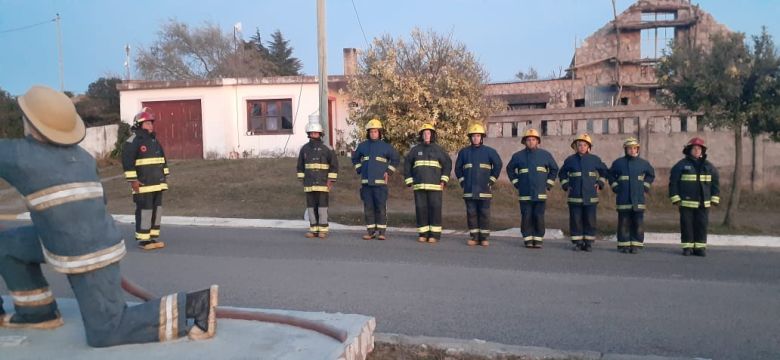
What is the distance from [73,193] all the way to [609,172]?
8.50 meters

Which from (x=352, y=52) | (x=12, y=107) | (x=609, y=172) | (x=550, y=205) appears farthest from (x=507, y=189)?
(x=12, y=107)

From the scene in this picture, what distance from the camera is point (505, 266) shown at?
902 centimetres

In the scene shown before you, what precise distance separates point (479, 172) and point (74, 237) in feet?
24.4

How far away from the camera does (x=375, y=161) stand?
37.4ft

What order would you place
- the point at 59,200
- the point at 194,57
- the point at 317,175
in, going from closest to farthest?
the point at 59,200 < the point at 317,175 < the point at 194,57

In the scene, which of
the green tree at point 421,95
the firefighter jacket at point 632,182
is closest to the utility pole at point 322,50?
the green tree at point 421,95

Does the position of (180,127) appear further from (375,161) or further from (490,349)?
(490,349)

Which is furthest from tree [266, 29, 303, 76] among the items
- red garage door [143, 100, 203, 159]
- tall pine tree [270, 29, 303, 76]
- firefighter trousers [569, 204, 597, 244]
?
firefighter trousers [569, 204, 597, 244]

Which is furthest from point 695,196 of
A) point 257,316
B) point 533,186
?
point 257,316

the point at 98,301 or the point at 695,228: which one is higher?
the point at 98,301

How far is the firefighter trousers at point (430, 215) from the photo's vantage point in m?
11.2

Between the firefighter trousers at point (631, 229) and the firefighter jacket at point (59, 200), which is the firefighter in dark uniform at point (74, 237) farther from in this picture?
the firefighter trousers at point (631, 229)

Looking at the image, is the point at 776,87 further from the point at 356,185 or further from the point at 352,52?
the point at 352,52

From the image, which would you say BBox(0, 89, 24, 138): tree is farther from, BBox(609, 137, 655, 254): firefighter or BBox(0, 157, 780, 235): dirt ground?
BBox(609, 137, 655, 254): firefighter
